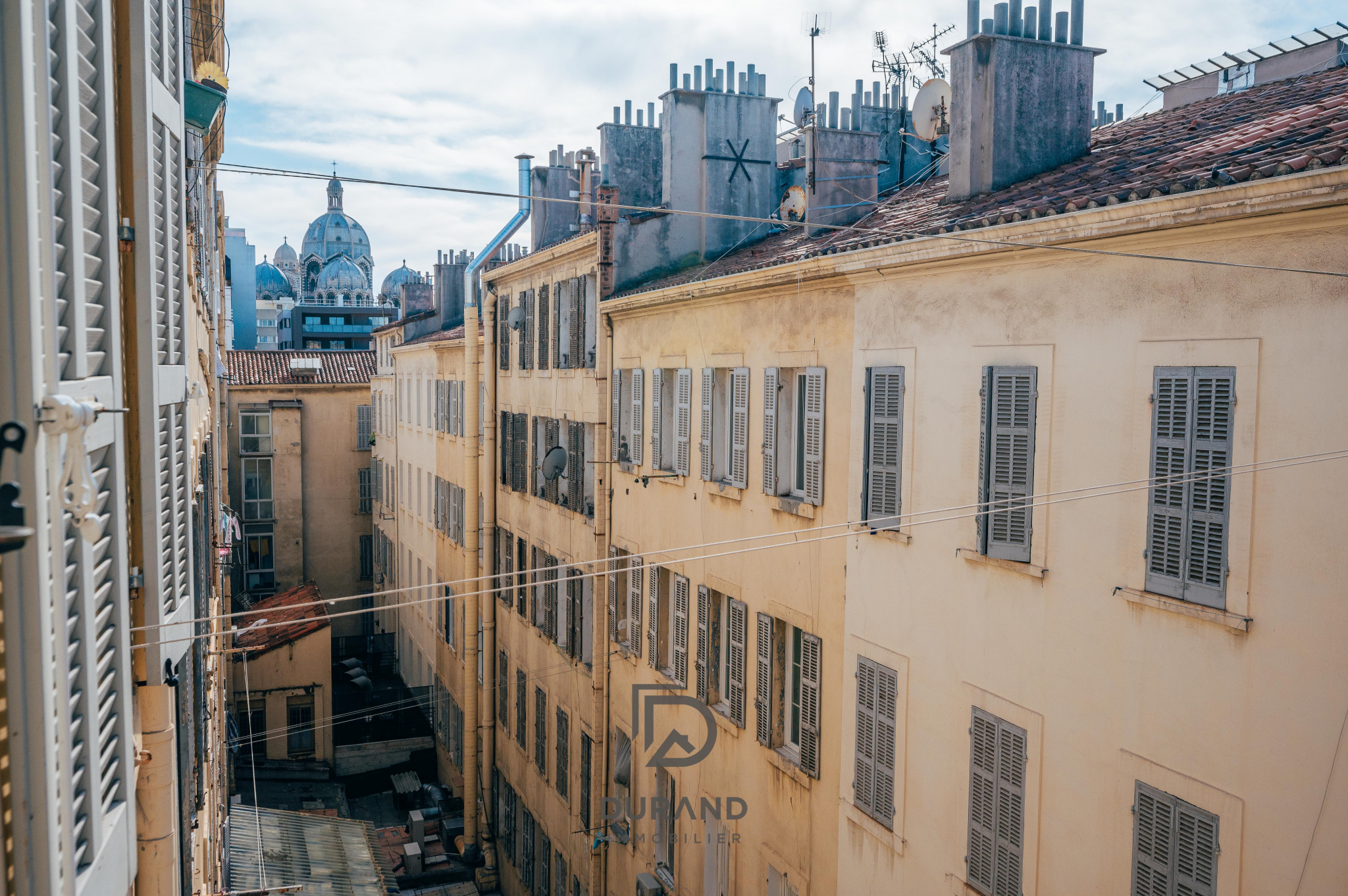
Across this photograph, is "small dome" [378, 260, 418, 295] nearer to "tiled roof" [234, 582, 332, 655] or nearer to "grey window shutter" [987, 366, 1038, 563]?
"tiled roof" [234, 582, 332, 655]

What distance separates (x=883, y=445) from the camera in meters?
11.0

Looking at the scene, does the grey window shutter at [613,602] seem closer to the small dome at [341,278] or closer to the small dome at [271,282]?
the small dome at [341,278]

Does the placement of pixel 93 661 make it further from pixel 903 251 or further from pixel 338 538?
pixel 338 538

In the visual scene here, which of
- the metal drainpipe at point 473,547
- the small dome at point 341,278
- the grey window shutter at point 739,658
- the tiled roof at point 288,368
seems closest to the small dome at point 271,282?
the small dome at point 341,278

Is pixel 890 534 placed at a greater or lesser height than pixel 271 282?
lesser

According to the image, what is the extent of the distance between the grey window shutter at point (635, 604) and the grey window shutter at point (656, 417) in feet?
5.31

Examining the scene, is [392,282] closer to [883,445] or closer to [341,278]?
[341,278]

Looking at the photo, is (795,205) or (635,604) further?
(795,205)

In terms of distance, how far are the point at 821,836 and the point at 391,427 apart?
29.8 metres

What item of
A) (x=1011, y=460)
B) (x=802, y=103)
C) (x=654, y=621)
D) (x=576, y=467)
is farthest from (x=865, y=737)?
(x=802, y=103)

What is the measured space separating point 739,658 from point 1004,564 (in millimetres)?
5256

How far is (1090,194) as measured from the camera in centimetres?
856

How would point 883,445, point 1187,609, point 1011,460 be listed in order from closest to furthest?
1. point 1187,609
2. point 1011,460
3. point 883,445

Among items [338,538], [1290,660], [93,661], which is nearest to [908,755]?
[1290,660]
